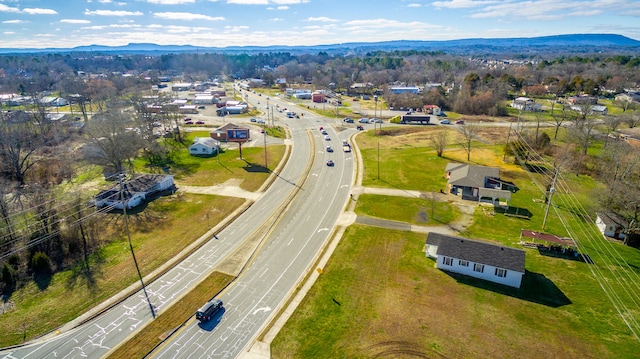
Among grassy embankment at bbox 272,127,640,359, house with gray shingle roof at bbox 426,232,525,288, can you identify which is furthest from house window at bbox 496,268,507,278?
grassy embankment at bbox 272,127,640,359

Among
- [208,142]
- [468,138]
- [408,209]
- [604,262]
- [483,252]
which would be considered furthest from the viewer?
[208,142]

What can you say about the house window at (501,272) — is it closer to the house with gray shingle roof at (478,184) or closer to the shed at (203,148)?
the house with gray shingle roof at (478,184)

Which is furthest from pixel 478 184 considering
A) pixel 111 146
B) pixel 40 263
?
pixel 111 146

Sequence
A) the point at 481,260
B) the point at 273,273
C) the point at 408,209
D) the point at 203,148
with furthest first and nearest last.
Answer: the point at 203,148 < the point at 408,209 < the point at 273,273 < the point at 481,260

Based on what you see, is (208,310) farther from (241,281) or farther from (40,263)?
(40,263)

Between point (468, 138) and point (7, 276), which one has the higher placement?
point (468, 138)

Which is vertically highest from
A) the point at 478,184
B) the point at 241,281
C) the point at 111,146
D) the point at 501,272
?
the point at 111,146

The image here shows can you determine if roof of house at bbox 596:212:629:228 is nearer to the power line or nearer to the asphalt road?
the power line

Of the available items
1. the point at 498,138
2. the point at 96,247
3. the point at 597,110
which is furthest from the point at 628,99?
the point at 96,247
